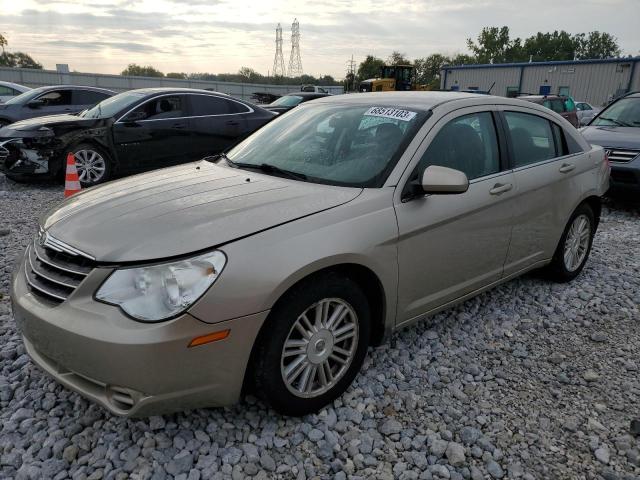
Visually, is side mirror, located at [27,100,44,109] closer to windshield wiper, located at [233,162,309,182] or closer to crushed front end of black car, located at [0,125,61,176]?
crushed front end of black car, located at [0,125,61,176]

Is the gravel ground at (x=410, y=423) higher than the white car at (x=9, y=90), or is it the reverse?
the white car at (x=9, y=90)

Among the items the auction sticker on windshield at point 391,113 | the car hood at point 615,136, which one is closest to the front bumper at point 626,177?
the car hood at point 615,136

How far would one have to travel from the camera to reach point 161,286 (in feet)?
7.08

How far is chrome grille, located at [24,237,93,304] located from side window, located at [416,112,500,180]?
6.09ft

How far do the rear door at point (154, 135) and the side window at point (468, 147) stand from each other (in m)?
5.88

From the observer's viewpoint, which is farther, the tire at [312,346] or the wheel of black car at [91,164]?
the wheel of black car at [91,164]

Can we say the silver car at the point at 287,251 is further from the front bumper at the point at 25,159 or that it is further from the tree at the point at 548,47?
the tree at the point at 548,47

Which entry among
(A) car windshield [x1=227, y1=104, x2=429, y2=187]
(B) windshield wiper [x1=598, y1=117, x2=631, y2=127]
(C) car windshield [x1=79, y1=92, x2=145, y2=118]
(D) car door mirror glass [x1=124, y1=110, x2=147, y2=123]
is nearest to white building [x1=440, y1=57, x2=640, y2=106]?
(B) windshield wiper [x1=598, y1=117, x2=631, y2=127]

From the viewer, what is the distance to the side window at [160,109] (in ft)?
26.2

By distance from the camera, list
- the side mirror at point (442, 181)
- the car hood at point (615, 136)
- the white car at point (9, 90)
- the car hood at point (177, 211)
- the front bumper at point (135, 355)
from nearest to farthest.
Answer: the front bumper at point (135, 355) → the car hood at point (177, 211) → the side mirror at point (442, 181) → the car hood at point (615, 136) → the white car at point (9, 90)

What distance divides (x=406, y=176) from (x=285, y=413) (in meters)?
1.43

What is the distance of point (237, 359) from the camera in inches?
90.0

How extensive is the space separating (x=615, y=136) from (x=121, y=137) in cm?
730

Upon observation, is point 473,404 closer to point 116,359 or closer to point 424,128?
point 424,128
